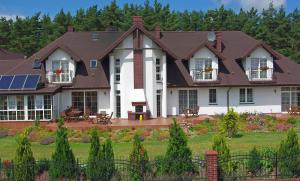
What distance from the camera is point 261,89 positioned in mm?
36656

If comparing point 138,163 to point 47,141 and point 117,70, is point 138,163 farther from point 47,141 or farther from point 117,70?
point 117,70

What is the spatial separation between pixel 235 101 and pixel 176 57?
6.20 m

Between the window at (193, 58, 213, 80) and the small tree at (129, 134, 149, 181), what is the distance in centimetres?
1910

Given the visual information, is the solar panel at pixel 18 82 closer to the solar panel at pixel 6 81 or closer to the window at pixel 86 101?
the solar panel at pixel 6 81

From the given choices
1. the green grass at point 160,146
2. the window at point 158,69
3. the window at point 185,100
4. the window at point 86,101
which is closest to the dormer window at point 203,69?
the window at point 185,100

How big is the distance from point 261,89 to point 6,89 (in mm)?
19532

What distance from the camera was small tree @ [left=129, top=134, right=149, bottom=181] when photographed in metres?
17.0

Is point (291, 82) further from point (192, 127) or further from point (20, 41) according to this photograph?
point (20, 41)

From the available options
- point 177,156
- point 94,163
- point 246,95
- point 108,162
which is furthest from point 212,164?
point 246,95

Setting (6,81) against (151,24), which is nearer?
(6,81)

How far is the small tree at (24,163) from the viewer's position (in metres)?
17.0

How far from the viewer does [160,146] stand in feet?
79.5

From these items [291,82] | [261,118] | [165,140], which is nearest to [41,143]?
[165,140]

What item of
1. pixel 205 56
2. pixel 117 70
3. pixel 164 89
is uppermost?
pixel 205 56
